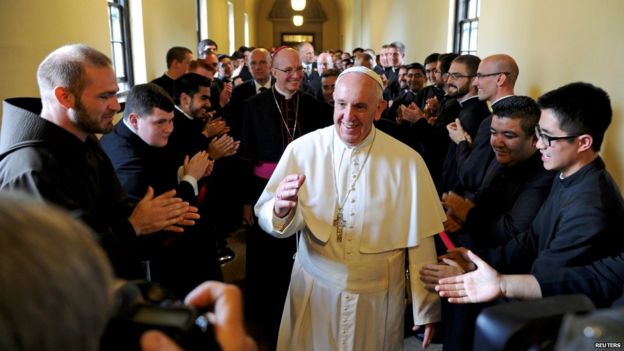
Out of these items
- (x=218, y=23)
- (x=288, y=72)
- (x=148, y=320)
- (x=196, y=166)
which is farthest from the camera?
(x=218, y=23)

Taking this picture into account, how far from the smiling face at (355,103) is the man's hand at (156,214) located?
2.65 feet

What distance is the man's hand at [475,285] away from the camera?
1.74m

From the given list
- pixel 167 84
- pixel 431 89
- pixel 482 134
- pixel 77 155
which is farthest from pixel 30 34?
pixel 431 89

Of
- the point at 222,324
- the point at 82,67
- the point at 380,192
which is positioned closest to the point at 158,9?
the point at 82,67

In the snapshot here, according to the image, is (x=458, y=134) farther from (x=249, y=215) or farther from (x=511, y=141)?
(x=249, y=215)

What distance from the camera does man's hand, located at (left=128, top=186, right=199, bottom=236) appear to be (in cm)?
206

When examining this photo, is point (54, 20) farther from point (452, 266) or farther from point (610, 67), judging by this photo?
point (610, 67)

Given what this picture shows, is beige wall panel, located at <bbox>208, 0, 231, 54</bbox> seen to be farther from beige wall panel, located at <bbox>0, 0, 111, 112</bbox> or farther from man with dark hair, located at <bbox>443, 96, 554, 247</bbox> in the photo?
man with dark hair, located at <bbox>443, 96, 554, 247</bbox>

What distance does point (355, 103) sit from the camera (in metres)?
2.07

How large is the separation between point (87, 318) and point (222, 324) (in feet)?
0.99

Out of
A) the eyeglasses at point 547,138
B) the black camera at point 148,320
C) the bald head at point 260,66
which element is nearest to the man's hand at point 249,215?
the bald head at point 260,66

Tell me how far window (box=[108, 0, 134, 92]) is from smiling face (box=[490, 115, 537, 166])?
4.07 metres

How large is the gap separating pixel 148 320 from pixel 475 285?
4.53 feet

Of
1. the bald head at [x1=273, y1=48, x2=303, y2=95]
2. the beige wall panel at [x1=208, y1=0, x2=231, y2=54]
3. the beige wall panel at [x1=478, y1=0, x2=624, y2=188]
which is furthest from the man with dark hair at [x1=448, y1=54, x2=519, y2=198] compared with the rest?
the beige wall panel at [x1=208, y1=0, x2=231, y2=54]
